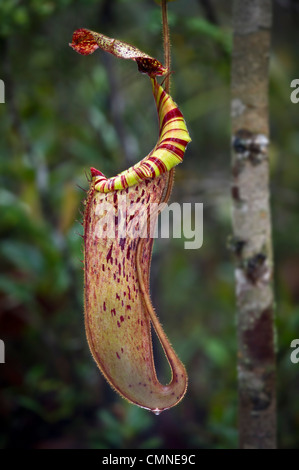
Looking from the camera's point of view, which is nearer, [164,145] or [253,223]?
[164,145]

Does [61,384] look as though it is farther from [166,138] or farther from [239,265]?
[166,138]

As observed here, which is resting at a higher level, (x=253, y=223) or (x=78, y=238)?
(x=78, y=238)

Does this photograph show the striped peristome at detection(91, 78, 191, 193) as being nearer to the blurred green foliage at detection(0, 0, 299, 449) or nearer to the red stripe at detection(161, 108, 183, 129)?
the red stripe at detection(161, 108, 183, 129)

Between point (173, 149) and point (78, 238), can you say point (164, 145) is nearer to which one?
point (173, 149)

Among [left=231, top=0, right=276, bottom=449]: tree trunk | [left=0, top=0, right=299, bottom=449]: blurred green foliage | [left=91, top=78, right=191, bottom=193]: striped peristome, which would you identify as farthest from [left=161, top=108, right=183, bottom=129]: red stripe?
[left=0, top=0, right=299, bottom=449]: blurred green foliage

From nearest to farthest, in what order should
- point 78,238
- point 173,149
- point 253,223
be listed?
point 173,149 → point 253,223 → point 78,238

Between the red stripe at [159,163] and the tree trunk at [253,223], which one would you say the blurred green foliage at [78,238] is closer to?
the tree trunk at [253,223]

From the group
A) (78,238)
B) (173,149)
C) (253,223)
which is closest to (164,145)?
(173,149)
